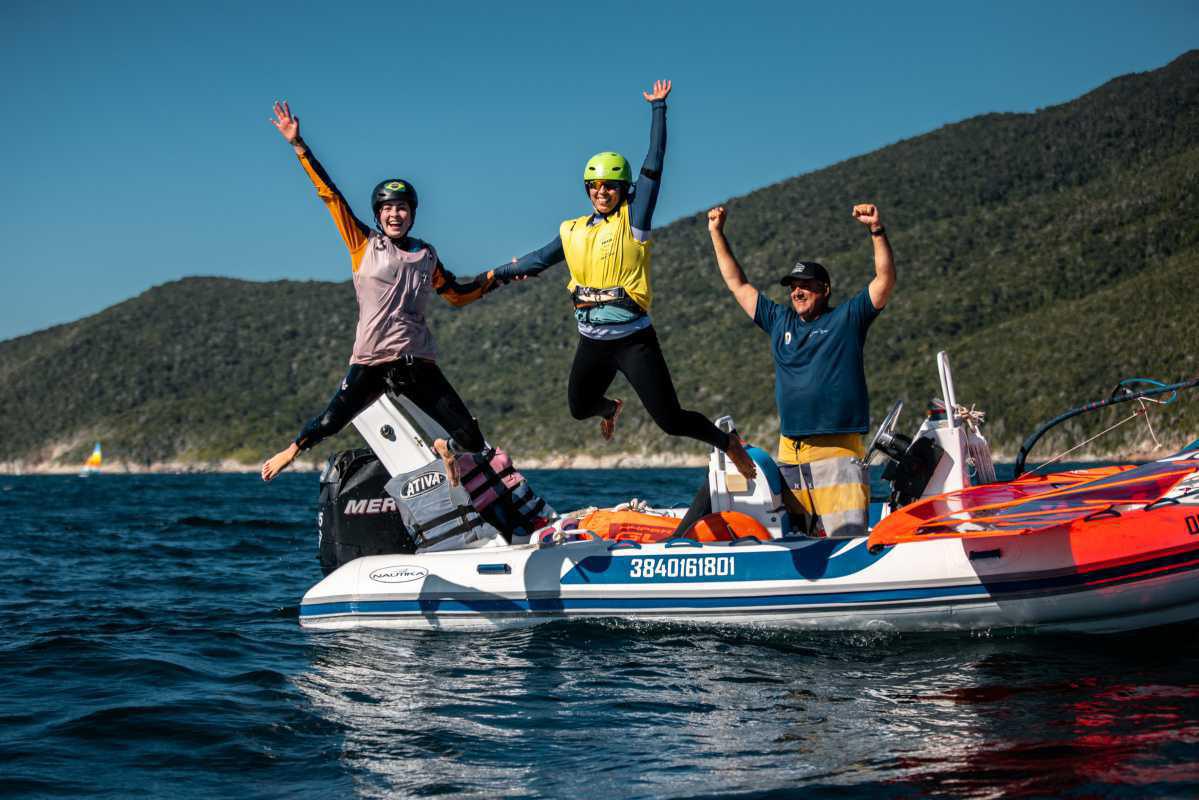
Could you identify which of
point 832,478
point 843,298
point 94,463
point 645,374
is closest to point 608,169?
point 645,374

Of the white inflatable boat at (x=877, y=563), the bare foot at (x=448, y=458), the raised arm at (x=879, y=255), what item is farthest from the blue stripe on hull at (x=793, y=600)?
the raised arm at (x=879, y=255)

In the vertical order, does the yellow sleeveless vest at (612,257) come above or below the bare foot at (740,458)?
above

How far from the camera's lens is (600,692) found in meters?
7.03

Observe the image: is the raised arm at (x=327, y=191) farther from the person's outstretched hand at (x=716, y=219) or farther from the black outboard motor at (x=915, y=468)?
the black outboard motor at (x=915, y=468)

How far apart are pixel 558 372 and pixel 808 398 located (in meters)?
92.9

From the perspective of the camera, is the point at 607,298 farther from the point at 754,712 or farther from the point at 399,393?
the point at 754,712

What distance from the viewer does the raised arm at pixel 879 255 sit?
7754 mm

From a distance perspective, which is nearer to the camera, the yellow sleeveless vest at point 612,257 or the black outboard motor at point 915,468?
the yellow sleeveless vest at point 612,257

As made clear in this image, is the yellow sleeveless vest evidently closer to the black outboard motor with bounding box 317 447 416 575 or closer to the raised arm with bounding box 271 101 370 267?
the raised arm with bounding box 271 101 370 267

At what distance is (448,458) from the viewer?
8711 mm

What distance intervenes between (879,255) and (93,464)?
106 meters

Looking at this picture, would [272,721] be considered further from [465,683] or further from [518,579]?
[518,579]

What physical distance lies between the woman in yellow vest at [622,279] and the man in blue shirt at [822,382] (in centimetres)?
68

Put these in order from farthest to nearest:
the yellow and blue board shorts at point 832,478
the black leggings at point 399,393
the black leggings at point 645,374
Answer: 1. the yellow and blue board shorts at point 832,478
2. the black leggings at point 399,393
3. the black leggings at point 645,374
